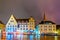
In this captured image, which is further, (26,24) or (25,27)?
(26,24)

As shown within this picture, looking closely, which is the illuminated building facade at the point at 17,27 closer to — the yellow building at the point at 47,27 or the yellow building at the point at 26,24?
the yellow building at the point at 26,24

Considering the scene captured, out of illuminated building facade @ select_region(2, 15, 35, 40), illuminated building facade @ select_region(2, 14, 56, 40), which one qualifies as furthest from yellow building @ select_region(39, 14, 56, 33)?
illuminated building facade @ select_region(2, 15, 35, 40)

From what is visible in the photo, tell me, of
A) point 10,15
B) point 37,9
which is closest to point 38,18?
point 37,9

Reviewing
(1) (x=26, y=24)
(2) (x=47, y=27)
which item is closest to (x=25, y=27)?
(1) (x=26, y=24)

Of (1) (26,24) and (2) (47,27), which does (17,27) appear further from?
(2) (47,27)

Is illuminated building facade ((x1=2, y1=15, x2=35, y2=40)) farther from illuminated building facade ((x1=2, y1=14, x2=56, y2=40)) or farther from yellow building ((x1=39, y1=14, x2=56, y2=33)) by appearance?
yellow building ((x1=39, y1=14, x2=56, y2=33))

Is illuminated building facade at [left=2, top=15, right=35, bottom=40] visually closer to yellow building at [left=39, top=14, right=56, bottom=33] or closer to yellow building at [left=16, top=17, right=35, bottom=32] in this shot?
yellow building at [left=16, top=17, right=35, bottom=32]

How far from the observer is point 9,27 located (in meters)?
5.11

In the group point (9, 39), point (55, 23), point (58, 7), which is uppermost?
point (58, 7)

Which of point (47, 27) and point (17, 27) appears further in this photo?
point (17, 27)

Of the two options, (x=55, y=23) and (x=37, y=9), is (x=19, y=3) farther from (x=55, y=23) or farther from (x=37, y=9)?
(x=55, y=23)

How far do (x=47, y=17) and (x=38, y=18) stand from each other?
0.19 meters

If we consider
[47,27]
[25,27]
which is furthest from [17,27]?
[47,27]

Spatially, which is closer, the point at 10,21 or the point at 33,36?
the point at 10,21
